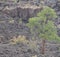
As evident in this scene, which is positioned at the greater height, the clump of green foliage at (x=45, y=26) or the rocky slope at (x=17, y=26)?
the clump of green foliage at (x=45, y=26)

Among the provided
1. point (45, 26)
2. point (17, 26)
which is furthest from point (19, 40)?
point (17, 26)

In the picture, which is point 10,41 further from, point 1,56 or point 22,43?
point 1,56

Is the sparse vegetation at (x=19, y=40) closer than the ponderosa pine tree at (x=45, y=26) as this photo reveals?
No

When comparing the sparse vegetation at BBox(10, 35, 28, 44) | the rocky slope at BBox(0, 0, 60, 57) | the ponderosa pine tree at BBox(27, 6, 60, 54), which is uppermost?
the ponderosa pine tree at BBox(27, 6, 60, 54)

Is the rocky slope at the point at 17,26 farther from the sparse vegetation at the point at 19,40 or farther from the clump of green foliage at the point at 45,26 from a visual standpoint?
the clump of green foliage at the point at 45,26

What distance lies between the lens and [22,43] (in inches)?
376

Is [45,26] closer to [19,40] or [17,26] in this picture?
[19,40]

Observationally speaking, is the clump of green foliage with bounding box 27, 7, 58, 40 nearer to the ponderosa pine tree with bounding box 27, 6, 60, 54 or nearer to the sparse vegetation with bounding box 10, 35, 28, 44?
the ponderosa pine tree with bounding box 27, 6, 60, 54

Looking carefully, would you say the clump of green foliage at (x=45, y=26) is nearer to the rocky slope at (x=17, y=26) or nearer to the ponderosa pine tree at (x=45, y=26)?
the ponderosa pine tree at (x=45, y=26)

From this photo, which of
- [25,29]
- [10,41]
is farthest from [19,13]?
[10,41]

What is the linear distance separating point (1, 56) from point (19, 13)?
5.02 meters

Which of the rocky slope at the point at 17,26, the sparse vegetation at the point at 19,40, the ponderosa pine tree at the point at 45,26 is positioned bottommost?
the rocky slope at the point at 17,26

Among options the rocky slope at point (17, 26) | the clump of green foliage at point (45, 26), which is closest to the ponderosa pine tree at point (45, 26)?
the clump of green foliage at point (45, 26)

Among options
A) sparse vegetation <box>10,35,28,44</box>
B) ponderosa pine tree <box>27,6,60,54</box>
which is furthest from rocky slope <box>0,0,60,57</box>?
ponderosa pine tree <box>27,6,60,54</box>
